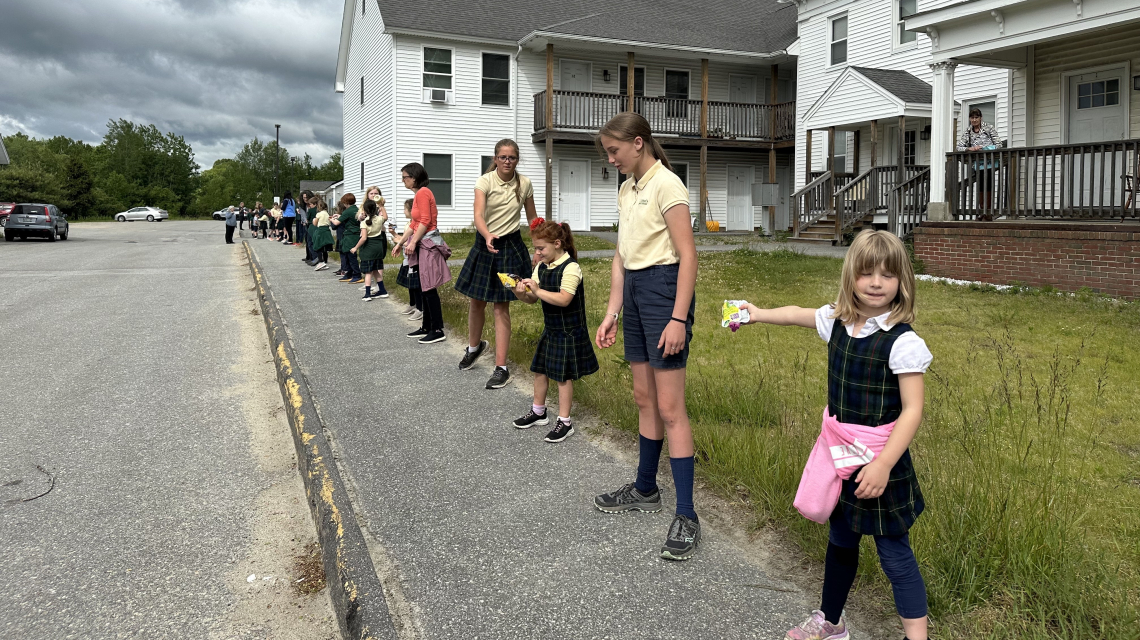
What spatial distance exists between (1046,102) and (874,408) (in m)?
16.0

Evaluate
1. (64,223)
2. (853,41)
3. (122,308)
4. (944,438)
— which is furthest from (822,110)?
(64,223)

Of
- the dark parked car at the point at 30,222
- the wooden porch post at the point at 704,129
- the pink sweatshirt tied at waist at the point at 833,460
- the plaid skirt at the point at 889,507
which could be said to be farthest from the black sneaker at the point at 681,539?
the dark parked car at the point at 30,222

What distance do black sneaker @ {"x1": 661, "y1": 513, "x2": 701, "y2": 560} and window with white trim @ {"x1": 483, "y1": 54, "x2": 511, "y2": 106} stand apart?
84.4 feet

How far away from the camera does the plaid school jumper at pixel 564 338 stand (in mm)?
5449

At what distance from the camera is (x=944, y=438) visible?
5281 mm

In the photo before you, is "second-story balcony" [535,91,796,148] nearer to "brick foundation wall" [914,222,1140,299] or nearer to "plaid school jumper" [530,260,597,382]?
"brick foundation wall" [914,222,1140,299]

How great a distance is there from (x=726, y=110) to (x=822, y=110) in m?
7.54

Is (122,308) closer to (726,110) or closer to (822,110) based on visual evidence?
(822,110)

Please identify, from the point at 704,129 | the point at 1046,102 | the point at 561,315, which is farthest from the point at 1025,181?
the point at 704,129

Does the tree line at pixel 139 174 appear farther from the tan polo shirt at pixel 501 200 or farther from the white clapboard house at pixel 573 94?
the tan polo shirt at pixel 501 200

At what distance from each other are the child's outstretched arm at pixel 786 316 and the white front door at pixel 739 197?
95.5 ft

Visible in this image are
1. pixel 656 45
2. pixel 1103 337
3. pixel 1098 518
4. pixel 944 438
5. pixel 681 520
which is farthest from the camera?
pixel 656 45

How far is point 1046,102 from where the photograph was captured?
16.0m

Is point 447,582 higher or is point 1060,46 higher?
point 1060,46
